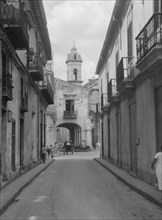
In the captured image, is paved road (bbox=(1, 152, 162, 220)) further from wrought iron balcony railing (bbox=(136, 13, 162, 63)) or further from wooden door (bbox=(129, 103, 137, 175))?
wrought iron balcony railing (bbox=(136, 13, 162, 63))

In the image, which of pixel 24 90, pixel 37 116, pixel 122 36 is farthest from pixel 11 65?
pixel 37 116

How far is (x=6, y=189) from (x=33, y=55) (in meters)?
10.1

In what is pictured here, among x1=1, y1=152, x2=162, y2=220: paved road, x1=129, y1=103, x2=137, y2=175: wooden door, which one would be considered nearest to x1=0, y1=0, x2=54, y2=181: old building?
x1=1, y1=152, x2=162, y2=220: paved road

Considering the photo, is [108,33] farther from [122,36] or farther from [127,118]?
[127,118]

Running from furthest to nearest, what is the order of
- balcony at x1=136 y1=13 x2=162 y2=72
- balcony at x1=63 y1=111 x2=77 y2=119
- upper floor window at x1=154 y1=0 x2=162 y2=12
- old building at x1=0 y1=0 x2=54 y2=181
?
balcony at x1=63 y1=111 x2=77 y2=119 < old building at x1=0 y1=0 x2=54 y2=181 < upper floor window at x1=154 y1=0 x2=162 y2=12 < balcony at x1=136 y1=13 x2=162 y2=72

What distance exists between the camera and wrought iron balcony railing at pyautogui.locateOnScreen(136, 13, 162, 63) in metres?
10.6

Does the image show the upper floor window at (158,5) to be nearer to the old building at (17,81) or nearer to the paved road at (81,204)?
the old building at (17,81)

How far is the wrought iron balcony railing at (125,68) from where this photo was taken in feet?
53.1

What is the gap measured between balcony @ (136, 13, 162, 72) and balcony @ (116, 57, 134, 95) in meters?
3.09

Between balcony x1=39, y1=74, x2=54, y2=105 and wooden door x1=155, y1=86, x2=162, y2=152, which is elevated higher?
balcony x1=39, y1=74, x2=54, y2=105

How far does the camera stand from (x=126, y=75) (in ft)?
56.7

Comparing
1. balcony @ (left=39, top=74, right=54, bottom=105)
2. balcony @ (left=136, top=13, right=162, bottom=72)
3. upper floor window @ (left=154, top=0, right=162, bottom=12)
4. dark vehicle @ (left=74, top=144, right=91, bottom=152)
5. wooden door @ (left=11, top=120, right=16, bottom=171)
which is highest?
upper floor window @ (left=154, top=0, right=162, bottom=12)

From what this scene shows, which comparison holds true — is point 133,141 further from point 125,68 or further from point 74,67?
point 74,67

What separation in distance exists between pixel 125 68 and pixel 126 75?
306mm
